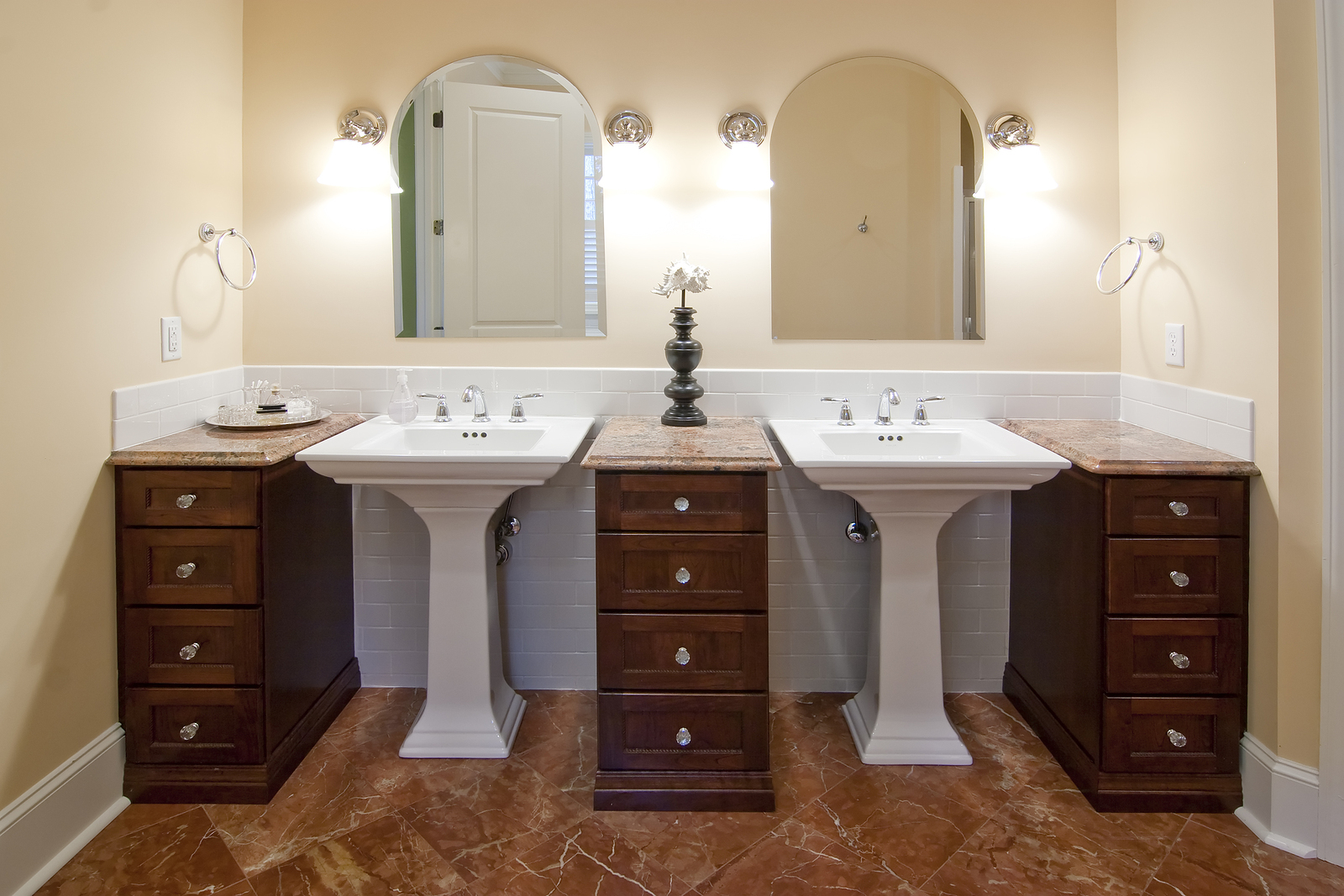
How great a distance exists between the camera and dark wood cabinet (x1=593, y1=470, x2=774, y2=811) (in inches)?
78.2

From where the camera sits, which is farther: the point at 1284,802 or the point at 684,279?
the point at 684,279

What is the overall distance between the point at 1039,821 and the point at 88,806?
211cm

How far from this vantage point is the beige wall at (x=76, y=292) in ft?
5.62

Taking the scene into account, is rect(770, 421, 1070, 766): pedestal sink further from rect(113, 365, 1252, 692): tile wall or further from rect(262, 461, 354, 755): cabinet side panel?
rect(262, 461, 354, 755): cabinet side panel

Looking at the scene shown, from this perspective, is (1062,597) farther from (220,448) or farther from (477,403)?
(220,448)

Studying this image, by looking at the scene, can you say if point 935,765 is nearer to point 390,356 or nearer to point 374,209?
point 390,356

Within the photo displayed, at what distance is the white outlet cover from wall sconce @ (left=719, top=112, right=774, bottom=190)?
1.14 metres

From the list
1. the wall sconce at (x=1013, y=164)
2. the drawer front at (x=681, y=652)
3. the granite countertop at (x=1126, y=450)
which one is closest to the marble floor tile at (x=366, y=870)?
the drawer front at (x=681, y=652)

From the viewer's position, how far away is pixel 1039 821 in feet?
6.48

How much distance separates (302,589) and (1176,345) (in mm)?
2338

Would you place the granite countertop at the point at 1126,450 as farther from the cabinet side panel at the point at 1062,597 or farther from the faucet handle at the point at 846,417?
the faucet handle at the point at 846,417

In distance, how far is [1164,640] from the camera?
1972 mm

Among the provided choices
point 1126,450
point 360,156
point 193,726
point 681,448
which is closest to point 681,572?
point 681,448

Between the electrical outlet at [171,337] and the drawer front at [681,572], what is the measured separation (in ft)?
4.00
